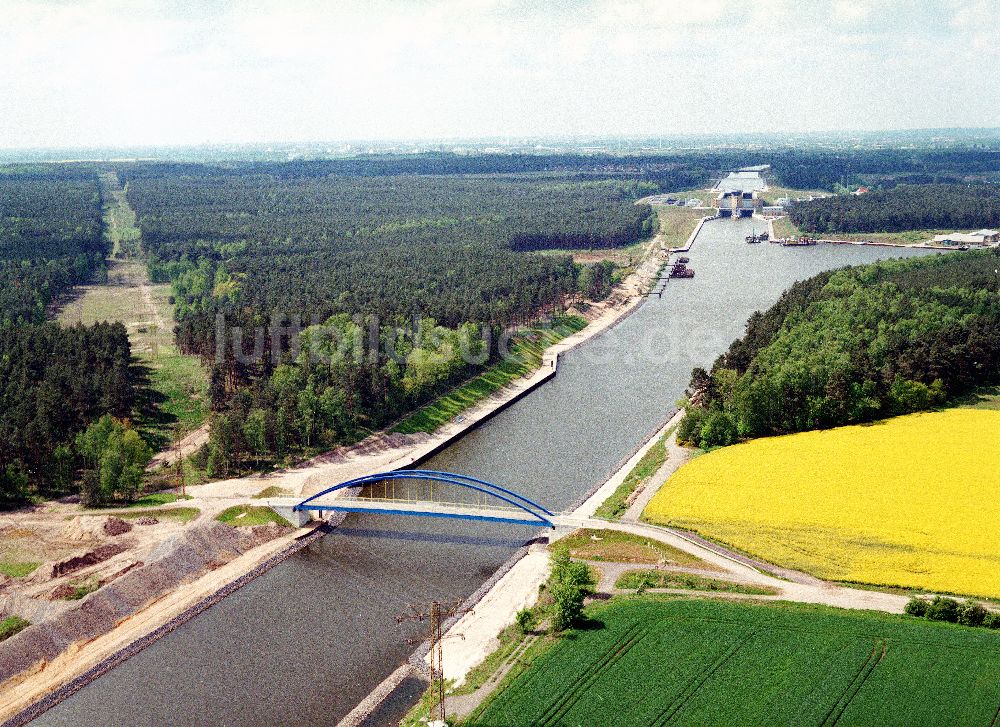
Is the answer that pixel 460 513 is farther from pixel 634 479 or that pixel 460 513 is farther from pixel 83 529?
pixel 83 529

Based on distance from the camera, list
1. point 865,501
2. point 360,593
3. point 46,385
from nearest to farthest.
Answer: point 360,593 → point 865,501 → point 46,385

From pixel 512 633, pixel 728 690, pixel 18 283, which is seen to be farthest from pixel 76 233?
pixel 728 690

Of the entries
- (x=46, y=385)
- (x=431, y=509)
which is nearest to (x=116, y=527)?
(x=431, y=509)

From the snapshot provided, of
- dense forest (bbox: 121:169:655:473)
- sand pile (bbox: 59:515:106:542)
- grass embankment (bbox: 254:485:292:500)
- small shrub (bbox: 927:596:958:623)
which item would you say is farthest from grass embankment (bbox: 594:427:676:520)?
sand pile (bbox: 59:515:106:542)

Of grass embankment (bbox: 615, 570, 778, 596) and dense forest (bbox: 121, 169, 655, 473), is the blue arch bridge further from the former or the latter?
dense forest (bbox: 121, 169, 655, 473)

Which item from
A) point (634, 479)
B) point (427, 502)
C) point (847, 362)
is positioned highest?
point (847, 362)

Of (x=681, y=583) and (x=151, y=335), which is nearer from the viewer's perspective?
(x=681, y=583)

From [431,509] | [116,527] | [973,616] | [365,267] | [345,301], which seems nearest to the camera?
[973,616]

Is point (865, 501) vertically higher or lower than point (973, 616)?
Result: higher
